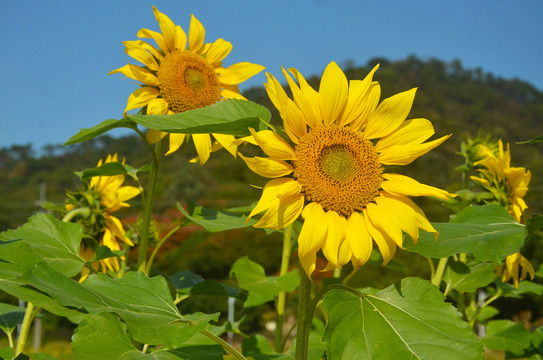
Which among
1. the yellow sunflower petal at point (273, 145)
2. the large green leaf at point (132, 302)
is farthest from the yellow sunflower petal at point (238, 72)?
the large green leaf at point (132, 302)

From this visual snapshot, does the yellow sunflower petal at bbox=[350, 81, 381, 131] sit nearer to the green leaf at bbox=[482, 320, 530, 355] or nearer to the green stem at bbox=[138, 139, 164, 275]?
the green stem at bbox=[138, 139, 164, 275]

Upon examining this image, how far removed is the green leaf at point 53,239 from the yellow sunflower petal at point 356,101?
0.83 metres

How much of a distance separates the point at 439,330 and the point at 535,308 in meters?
11.0

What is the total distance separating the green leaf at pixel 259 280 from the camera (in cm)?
204

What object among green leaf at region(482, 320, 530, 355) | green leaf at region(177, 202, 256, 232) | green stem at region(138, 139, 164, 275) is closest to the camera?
green leaf at region(177, 202, 256, 232)

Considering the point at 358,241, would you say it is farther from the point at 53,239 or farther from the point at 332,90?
the point at 53,239

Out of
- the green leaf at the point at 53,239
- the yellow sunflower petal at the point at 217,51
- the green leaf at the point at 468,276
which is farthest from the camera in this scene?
the yellow sunflower petal at the point at 217,51

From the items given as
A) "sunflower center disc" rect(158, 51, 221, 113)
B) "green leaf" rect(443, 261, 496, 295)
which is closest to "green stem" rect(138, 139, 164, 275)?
"sunflower center disc" rect(158, 51, 221, 113)

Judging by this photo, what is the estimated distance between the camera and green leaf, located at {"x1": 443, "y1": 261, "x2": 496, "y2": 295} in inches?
72.5

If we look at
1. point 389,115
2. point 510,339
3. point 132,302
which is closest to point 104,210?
point 132,302

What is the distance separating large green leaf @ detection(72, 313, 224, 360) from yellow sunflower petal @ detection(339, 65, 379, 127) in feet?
1.93

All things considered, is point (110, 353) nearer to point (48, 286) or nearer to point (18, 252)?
point (48, 286)

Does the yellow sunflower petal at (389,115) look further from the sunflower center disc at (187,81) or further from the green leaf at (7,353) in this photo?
the green leaf at (7,353)

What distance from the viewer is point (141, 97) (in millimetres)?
1921
